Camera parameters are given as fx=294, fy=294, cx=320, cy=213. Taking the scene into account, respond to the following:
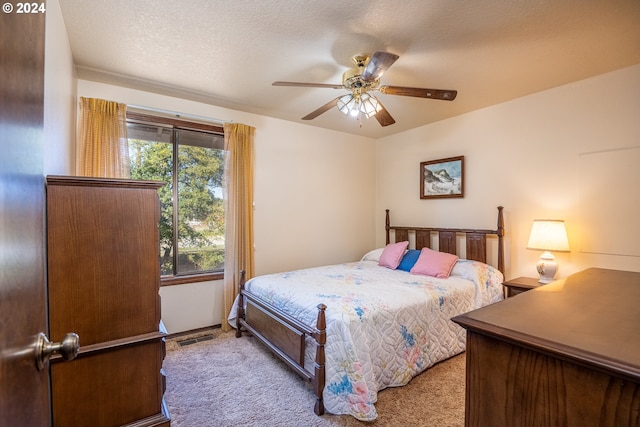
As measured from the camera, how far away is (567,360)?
→ 0.72 m

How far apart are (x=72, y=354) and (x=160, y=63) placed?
8.21 ft

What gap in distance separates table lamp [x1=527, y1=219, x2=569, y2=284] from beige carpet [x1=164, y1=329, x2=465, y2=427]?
115cm

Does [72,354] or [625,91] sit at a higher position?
[625,91]

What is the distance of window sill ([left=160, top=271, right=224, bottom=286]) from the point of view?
3.21 meters

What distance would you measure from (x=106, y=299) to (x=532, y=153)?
388 centimetres

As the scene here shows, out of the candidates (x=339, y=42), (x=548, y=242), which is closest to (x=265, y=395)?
(x=339, y=42)

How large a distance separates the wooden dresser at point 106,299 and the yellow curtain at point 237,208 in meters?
1.83

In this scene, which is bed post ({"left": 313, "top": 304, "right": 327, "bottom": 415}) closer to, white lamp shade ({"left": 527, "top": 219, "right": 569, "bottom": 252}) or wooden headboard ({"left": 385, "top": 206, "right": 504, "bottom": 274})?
white lamp shade ({"left": 527, "top": 219, "right": 569, "bottom": 252})

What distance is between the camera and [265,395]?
2221mm

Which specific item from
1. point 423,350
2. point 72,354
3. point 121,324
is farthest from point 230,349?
point 72,354

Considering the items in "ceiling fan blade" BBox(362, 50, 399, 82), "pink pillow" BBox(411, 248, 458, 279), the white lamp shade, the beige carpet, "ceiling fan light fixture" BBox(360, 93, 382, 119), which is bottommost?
the beige carpet

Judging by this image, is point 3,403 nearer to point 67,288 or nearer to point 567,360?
point 67,288

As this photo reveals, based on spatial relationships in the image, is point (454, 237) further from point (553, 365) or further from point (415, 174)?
point (553, 365)

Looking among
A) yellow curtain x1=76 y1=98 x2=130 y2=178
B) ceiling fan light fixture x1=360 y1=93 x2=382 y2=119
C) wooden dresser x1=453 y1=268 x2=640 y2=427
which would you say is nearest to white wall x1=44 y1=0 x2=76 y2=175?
yellow curtain x1=76 y1=98 x2=130 y2=178
